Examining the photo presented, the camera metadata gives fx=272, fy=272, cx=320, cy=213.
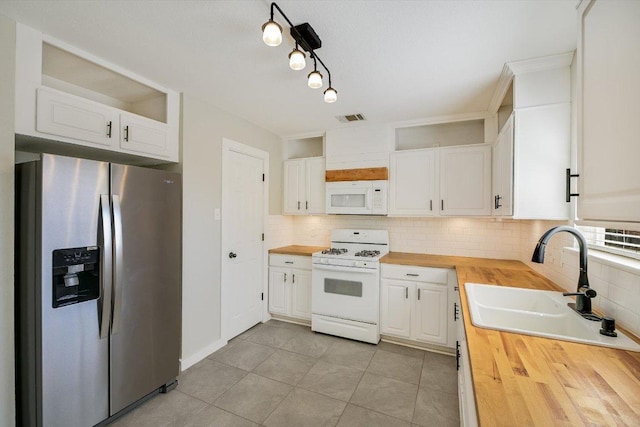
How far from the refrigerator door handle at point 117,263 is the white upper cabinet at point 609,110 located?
7.93 feet

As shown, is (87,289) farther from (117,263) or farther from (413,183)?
(413,183)

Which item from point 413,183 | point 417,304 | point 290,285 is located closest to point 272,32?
point 413,183

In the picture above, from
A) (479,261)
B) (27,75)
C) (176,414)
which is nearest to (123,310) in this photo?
(176,414)

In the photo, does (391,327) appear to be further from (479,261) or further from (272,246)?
(272,246)

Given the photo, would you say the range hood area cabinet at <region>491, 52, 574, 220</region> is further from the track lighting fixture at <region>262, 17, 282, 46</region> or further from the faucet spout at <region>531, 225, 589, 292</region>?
the track lighting fixture at <region>262, 17, 282, 46</region>

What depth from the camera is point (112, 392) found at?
181cm

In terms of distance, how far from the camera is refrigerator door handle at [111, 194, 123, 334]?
1.81 metres

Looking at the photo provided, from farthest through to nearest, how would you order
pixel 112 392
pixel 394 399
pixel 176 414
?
pixel 394 399, pixel 176 414, pixel 112 392

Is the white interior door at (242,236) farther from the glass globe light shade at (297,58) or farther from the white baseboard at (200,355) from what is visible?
the glass globe light shade at (297,58)

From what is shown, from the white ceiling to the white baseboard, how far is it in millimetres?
2448

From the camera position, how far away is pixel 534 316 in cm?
157

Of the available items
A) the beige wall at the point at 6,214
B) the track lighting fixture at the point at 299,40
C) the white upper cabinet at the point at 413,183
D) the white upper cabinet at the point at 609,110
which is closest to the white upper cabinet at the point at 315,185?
the white upper cabinet at the point at 413,183

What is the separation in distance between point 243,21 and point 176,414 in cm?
263

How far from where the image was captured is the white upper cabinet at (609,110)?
697 millimetres
